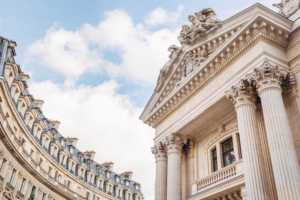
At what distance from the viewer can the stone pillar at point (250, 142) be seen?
12.1 meters

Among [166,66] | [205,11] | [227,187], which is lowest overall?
[227,187]

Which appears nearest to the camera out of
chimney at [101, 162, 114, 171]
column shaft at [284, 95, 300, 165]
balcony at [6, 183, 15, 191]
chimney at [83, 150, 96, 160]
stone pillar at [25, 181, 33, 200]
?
column shaft at [284, 95, 300, 165]

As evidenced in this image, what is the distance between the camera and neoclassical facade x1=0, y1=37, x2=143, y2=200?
28.7 meters

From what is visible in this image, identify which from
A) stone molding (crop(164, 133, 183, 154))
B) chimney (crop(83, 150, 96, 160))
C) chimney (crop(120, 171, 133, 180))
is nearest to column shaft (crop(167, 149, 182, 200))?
stone molding (crop(164, 133, 183, 154))

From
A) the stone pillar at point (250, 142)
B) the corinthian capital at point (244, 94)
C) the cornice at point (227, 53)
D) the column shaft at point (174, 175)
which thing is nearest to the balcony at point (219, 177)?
the column shaft at point (174, 175)

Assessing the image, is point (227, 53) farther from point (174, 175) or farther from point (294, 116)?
point (174, 175)

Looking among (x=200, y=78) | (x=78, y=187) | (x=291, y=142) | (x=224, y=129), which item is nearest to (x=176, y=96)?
(x=200, y=78)

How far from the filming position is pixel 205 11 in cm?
2025

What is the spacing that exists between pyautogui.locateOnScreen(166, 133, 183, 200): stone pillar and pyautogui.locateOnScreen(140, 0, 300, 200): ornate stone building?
0.06 meters

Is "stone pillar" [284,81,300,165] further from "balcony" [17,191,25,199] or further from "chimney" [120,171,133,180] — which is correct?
"chimney" [120,171,133,180]

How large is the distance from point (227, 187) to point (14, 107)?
2375cm

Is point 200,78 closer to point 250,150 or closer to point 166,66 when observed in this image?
point 166,66

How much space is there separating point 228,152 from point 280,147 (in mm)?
5954

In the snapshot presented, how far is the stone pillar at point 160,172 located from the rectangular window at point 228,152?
15.3ft
